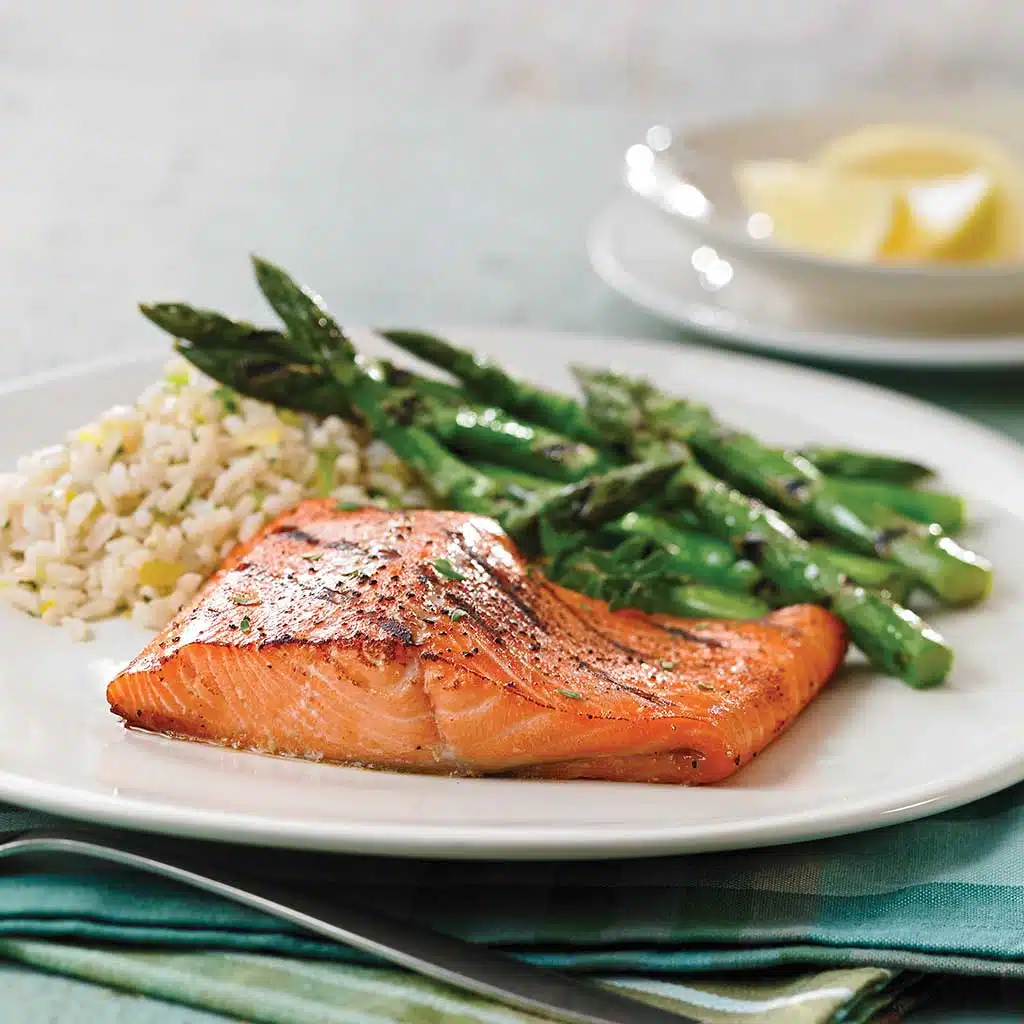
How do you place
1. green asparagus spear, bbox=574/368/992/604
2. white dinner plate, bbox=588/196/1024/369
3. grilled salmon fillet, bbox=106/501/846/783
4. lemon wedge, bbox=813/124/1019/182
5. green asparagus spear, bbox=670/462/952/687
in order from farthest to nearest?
1. lemon wedge, bbox=813/124/1019/182
2. white dinner plate, bbox=588/196/1024/369
3. green asparagus spear, bbox=574/368/992/604
4. green asparagus spear, bbox=670/462/952/687
5. grilled salmon fillet, bbox=106/501/846/783

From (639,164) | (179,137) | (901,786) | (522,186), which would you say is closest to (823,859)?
(901,786)

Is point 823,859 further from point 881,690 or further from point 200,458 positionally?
point 200,458

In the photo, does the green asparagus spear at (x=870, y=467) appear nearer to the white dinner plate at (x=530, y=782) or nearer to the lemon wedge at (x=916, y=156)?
the white dinner plate at (x=530, y=782)

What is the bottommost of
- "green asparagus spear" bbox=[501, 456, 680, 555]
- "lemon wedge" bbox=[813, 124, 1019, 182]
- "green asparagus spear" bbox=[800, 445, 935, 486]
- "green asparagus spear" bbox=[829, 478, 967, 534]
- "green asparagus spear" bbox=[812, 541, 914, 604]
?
"green asparagus spear" bbox=[812, 541, 914, 604]

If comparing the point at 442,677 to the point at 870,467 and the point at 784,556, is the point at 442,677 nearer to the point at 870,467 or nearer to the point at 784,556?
the point at 784,556

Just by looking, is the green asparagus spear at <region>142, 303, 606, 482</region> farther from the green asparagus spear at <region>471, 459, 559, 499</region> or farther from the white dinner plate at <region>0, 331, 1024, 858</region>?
the white dinner plate at <region>0, 331, 1024, 858</region>

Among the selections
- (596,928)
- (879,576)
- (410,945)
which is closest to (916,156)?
(879,576)

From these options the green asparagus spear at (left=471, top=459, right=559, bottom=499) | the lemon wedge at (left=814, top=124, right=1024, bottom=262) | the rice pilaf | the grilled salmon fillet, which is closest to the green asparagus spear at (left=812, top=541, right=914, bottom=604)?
the grilled salmon fillet
